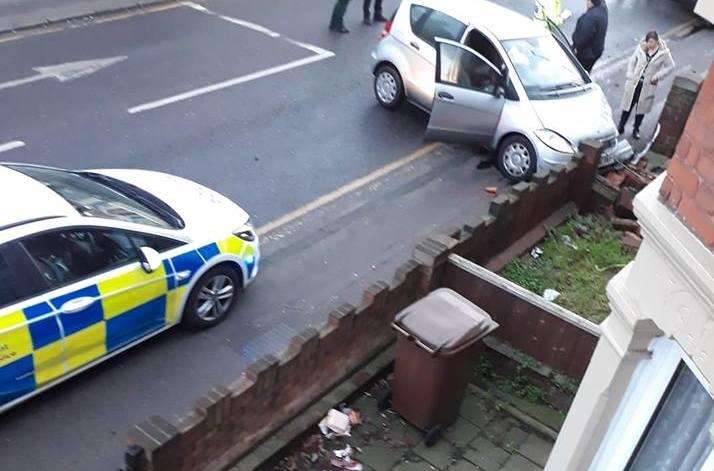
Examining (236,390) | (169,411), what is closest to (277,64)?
(169,411)

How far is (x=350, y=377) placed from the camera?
19.7 feet

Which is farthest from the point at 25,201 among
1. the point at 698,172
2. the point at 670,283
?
the point at 698,172

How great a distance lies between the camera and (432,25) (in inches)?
432

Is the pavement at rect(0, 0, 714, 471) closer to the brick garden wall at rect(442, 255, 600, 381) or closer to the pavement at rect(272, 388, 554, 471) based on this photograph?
the pavement at rect(272, 388, 554, 471)

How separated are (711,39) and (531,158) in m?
9.14

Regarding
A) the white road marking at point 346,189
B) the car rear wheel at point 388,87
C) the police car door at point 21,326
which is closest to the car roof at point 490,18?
the car rear wheel at point 388,87

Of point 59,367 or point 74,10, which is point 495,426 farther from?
point 74,10

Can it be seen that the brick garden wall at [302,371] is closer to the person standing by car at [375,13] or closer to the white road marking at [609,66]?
the white road marking at [609,66]

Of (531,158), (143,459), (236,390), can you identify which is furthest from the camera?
(531,158)

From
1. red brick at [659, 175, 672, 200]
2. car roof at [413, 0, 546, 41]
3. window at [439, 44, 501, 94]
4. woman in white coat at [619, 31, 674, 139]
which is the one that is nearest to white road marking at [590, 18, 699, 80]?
woman in white coat at [619, 31, 674, 139]

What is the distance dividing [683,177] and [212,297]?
4.53 meters

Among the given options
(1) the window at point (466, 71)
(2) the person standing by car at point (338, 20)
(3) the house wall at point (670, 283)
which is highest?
(3) the house wall at point (670, 283)

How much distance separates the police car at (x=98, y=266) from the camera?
543cm

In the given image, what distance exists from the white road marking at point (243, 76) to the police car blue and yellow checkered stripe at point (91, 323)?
478cm
